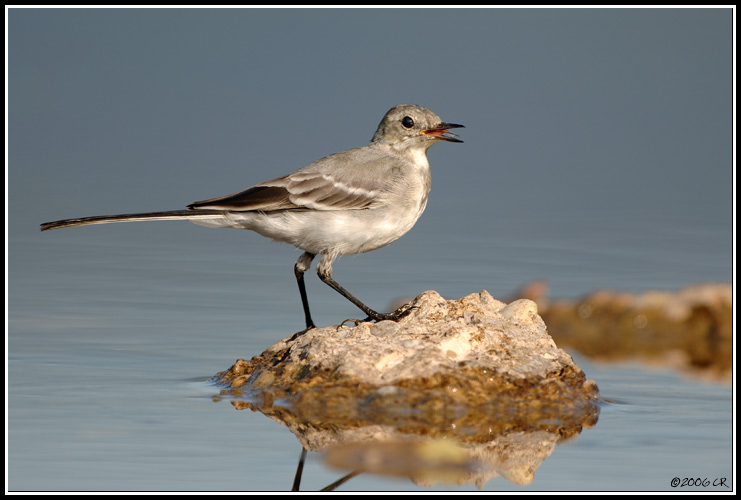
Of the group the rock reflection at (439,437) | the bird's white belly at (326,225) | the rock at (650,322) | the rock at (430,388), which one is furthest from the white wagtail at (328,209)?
the rock at (650,322)

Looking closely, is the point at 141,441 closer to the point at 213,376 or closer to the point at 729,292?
the point at 213,376

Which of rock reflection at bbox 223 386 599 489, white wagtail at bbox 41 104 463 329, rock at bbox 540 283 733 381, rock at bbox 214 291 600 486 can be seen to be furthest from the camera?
rock at bbox 540 283 733 381

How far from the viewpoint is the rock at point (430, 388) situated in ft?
20.7

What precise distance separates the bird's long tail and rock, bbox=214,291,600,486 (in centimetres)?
125

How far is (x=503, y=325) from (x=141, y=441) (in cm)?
267

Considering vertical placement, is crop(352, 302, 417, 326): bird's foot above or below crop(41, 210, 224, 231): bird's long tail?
below

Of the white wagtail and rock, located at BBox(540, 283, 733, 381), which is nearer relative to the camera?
the white wagtail

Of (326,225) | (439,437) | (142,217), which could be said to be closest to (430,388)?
(439,437)

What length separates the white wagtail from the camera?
850cm

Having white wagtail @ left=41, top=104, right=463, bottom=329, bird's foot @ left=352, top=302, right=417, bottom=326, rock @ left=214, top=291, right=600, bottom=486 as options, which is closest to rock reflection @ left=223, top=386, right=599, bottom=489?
rock @ left=214, top=291, right=600, bottom=486

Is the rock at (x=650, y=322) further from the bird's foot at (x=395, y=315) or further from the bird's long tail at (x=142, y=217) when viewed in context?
the bird's long tail at (x=142, y=217)

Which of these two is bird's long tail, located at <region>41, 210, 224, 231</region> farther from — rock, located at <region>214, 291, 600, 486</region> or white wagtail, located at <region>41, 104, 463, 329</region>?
rock, located at <region>214, 291, 600, 486</region>

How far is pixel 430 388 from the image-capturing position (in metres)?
6.93

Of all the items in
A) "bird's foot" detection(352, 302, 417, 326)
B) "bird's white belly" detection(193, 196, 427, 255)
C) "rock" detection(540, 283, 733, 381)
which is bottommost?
"rock" detection(540, 283, 733, 381)
